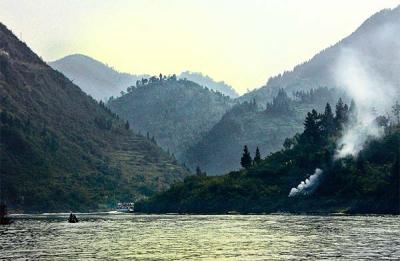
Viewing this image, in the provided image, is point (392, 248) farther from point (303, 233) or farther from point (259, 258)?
point (303, 233)

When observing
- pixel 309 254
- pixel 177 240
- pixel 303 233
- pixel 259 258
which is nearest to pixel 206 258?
pixel 259 258

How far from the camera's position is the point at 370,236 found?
178 m

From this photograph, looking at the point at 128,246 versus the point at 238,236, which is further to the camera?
the point at 238,236

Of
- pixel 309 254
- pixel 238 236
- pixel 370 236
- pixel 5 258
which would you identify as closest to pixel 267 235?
pixel 238 236

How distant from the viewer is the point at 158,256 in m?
131

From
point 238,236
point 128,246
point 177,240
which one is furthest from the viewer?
point 238,236

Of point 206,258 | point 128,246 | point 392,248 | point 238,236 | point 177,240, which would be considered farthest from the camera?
point 238,236

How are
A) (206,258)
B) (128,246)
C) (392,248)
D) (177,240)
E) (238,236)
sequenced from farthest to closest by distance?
(238,236)
(177,240)
(128,246)
(392,248)
(206,258)

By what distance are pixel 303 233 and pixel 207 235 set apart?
2870cm

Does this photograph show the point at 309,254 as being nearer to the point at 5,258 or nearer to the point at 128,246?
the point at 128,246

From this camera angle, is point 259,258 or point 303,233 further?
point 303,233

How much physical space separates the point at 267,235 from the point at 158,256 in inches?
2644

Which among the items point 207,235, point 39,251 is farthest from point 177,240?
point 39,251

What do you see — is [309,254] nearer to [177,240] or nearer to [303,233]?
[177,240]
